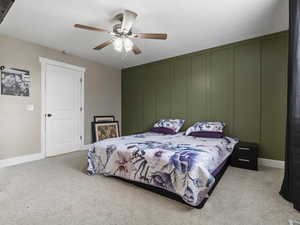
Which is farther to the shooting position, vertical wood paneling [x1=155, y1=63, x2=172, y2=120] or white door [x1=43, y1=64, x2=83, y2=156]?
vertical wood paneling [x1=155, y1=63, x2=172, y2=120]

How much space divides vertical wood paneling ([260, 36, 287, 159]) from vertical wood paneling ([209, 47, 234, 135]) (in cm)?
57

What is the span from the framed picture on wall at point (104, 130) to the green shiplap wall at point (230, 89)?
31.6 inches

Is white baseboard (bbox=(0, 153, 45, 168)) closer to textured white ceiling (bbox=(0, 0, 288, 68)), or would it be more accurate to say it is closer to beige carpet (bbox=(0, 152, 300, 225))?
beige carpet (bbox=(0, 152, 300, 225))

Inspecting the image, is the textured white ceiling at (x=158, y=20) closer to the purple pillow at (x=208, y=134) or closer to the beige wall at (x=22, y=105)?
the beige wall at (x=22, y=105)

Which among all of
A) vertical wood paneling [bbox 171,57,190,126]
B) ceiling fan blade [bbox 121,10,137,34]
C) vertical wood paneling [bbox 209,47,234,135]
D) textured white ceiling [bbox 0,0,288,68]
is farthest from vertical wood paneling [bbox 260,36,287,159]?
ceiling fan blade [bbox 121,10,137,34]

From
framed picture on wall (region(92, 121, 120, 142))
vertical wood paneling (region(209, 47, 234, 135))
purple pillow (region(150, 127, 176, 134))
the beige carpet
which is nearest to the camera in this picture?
the beige carpet

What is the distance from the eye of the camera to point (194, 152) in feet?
6.46

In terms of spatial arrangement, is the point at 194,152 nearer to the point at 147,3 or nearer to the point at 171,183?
the point at 171,183

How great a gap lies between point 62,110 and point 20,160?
131 centimetres

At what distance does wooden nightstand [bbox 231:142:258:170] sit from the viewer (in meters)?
2.76

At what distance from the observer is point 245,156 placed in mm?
2828

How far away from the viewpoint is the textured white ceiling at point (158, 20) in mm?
2127

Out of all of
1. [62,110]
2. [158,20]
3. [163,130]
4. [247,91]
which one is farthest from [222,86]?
[62,110]

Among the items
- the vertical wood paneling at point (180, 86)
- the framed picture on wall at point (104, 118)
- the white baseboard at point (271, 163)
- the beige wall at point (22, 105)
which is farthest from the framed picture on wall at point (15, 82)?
the white baseboard at point (271, 163)
